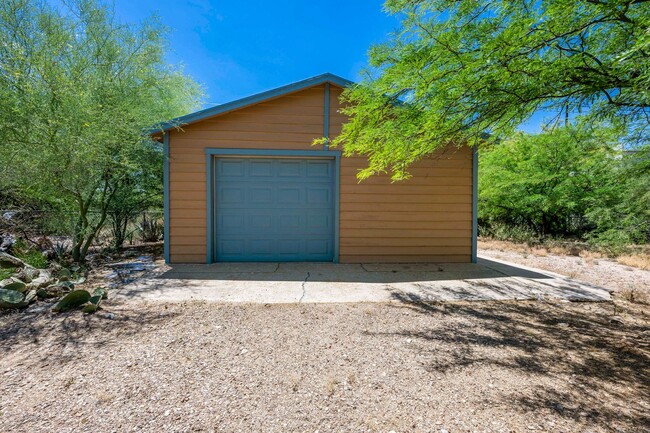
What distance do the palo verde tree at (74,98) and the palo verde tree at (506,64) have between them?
416cm

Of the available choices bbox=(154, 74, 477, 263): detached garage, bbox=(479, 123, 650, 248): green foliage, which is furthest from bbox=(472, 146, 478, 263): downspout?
bbox=(479, 123, 650, 248): green foliage

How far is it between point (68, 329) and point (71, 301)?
0.56 m

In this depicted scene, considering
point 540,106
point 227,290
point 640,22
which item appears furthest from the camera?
point 227,290

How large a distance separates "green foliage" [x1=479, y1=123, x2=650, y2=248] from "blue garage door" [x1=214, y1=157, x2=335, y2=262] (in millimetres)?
3938

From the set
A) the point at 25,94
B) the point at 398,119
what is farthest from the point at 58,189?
the point at 398,119

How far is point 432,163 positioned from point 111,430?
18.6 ft

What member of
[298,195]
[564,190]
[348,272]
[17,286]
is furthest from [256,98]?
[564,190]

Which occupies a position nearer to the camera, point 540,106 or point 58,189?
point 540,106

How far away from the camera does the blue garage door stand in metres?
5.41

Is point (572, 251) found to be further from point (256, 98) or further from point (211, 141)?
point (211, 141)

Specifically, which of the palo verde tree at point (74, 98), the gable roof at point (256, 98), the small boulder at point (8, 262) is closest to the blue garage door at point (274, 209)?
the gable roof at point (256, 98)

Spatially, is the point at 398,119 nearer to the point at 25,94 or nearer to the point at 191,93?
the point at 25,94

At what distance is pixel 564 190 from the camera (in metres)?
7.94

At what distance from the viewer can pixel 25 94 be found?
3801mm
